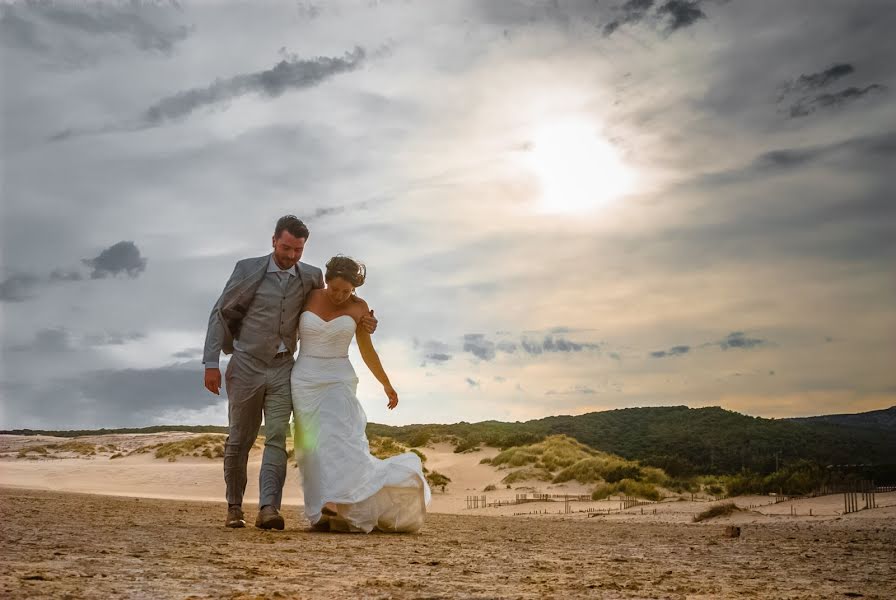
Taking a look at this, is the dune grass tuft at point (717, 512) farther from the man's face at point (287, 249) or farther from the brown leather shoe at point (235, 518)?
the man's face at point (287, 249)

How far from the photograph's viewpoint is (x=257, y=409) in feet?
24.5

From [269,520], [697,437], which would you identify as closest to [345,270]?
[269,520]

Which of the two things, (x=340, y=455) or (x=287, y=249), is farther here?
(x=287, y=249)

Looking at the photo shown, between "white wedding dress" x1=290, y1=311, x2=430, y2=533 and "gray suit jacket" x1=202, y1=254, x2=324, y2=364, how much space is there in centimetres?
40

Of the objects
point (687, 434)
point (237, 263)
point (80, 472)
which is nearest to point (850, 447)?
point (687, 434)

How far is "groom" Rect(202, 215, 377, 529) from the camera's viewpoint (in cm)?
738

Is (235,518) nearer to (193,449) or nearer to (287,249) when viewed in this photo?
(287,249)

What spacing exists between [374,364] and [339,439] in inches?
37.1

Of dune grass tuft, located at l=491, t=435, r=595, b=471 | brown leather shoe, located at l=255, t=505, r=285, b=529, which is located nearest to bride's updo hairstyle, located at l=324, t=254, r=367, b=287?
brown leather shoe, located at l=255, t=505, r=285, b=529

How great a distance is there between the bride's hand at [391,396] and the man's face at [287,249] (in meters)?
1.42

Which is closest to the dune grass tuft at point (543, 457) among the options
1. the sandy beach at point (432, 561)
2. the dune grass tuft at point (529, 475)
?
the dune grass tuft at point (529, 475)

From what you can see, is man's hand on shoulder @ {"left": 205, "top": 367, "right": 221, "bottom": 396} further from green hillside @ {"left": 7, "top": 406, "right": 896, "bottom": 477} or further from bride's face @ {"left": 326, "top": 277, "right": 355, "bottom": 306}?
green hillside @ {"left": 7, "top": 406, "right": 896, "bottom": 477}

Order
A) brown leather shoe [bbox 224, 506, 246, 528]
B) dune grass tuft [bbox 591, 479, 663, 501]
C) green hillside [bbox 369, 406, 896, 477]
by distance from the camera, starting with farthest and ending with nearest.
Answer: green hillside [bbox 369, 406, 896, 477]
dune grass tuft [bbox 591, 479, 663, 501]
brown leather shoe [bbox 224, 506, 246, 528]

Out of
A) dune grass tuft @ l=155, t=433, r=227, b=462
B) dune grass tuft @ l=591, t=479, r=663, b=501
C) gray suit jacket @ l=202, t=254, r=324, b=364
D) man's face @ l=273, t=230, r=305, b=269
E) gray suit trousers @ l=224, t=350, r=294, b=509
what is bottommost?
dune grass tuft @ l=591, t=479, r=663, b=501
